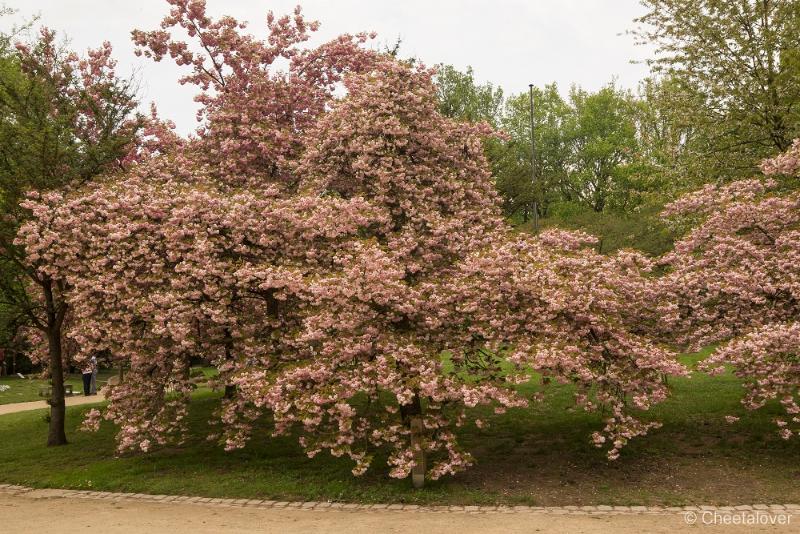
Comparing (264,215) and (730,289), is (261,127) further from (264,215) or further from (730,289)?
(730,289)

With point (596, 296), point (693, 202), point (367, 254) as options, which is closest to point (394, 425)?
point (367, 254)

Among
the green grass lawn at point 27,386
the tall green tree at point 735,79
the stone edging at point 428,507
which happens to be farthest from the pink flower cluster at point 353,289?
the green grass lawn at point 27,386

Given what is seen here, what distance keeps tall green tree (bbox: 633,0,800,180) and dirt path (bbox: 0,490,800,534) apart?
14943 millimetres

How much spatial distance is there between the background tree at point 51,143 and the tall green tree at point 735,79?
1996 cm

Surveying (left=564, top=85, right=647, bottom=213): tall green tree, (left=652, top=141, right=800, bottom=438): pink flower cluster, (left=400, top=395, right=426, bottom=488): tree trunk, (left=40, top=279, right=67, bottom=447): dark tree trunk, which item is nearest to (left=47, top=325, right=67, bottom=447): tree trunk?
(left=40, top=279, right=67, bottom=447): dark tree trunk

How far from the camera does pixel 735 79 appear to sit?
2281 cm

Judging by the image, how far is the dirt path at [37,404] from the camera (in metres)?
29.0

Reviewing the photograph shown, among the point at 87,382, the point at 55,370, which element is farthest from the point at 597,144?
the point at 55,370

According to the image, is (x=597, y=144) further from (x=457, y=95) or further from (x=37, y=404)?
(x=37, y=404)

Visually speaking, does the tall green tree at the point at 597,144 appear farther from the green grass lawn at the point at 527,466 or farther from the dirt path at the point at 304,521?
the dirt path at the point at 304,521

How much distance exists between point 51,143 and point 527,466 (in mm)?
16595

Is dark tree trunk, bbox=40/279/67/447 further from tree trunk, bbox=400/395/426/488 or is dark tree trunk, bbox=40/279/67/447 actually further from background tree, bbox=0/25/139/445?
tree trunk, bbox=400/395/426/488

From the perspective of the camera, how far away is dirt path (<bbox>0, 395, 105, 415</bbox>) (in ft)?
95.1

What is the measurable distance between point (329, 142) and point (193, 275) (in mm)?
5592
